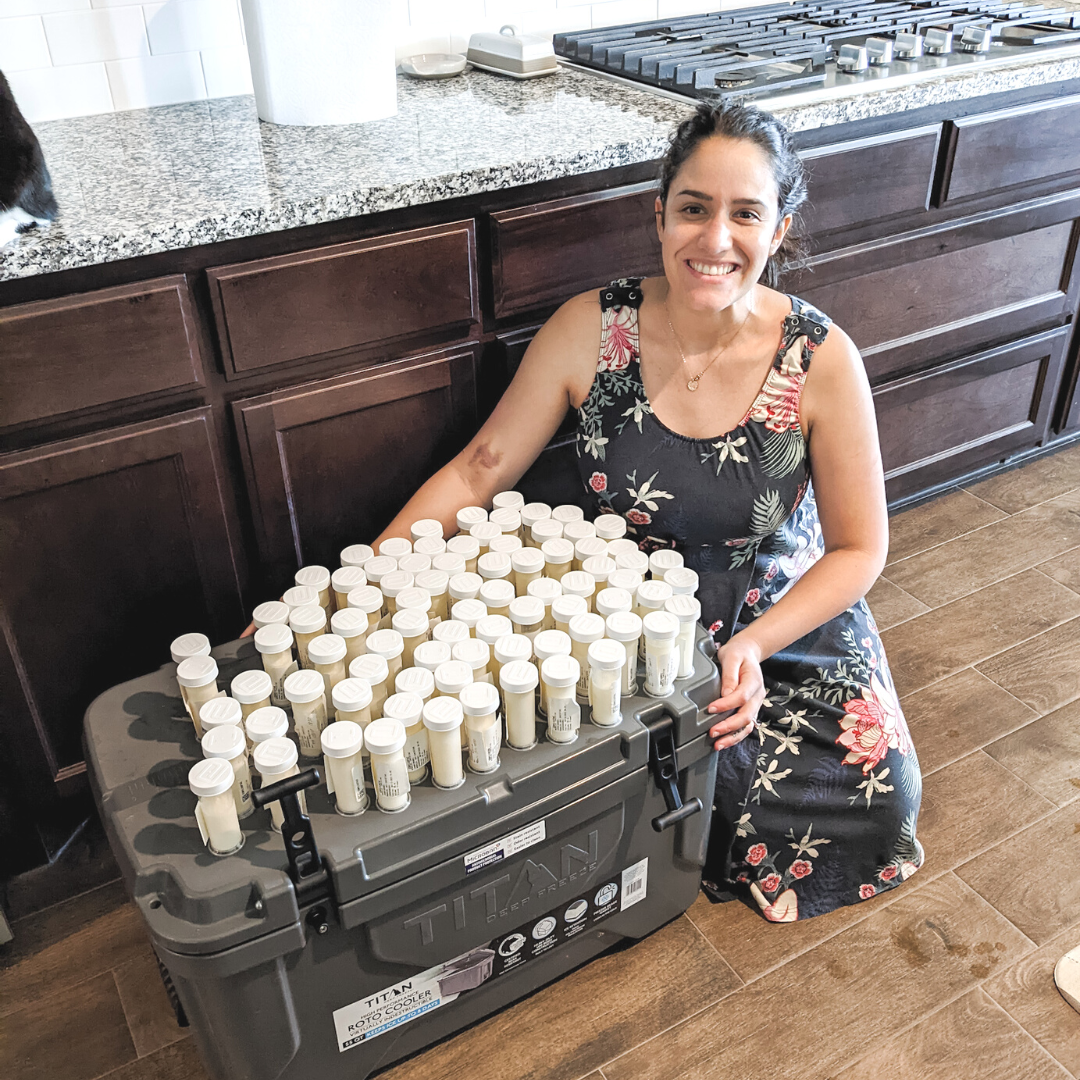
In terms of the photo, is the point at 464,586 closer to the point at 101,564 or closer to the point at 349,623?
the point at 349,623

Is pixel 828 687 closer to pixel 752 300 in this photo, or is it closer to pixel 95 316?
pixel 752 300

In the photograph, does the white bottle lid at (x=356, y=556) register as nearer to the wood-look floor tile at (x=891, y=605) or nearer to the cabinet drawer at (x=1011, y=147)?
the wood-look floor tile at (x=891, y=605)

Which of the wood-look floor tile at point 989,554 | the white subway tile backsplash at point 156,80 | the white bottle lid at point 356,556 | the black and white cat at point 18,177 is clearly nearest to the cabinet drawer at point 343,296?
the black and white cat at point 18,177

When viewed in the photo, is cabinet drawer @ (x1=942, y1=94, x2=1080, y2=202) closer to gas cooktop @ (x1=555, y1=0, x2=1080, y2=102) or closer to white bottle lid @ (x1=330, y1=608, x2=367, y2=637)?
gas cooktop @ (x1=555, y1=0, x2=1080, y2=102)

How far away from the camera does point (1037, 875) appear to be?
5.25 feet

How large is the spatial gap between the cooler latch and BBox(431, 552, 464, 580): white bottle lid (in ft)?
0.99

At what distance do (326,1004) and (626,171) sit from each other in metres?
1.24

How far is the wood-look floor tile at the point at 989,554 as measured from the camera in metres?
2.21

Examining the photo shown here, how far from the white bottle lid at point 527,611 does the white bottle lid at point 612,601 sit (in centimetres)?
7

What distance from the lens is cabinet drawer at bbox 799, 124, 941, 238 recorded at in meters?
1.86

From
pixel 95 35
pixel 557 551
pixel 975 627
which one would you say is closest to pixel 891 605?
pixel 975 627

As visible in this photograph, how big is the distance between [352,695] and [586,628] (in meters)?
0.27

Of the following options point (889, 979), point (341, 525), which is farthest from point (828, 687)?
point (341, 525)

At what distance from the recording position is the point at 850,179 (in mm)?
1896
